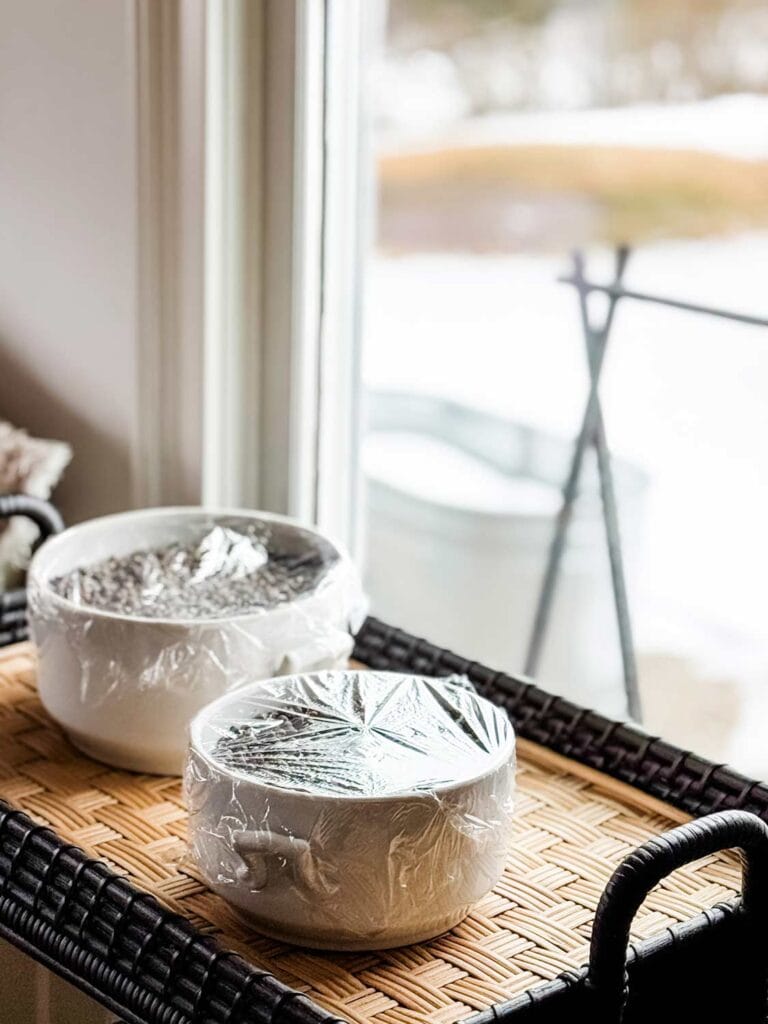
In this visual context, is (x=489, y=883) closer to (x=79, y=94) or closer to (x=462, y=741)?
(x=462, y=741)

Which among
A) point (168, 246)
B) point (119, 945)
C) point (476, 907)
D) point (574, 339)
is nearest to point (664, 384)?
point (574, 339)

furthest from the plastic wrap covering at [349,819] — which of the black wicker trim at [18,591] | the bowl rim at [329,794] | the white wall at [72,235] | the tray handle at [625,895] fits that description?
the white wall at [72,235]

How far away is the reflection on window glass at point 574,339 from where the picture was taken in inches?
51.3

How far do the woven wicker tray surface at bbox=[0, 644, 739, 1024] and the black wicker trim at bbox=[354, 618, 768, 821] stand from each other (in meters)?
0.01

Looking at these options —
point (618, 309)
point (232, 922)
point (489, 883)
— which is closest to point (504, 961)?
point (489, 883)

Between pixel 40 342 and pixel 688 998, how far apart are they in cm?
104

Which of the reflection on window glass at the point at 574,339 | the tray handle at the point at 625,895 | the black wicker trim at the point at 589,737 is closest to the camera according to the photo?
the tray handle at the point at 625,895

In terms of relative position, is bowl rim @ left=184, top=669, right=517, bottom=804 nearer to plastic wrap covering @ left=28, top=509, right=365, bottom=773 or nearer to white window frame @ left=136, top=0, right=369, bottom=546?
plastic wrap covering @ left=28, top=509, right=365, bottom=773

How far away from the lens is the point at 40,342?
1.59m

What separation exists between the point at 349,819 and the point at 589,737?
37 cm

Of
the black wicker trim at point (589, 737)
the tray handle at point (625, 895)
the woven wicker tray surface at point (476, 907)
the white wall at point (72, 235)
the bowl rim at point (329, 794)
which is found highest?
the white wall at point (72, 235)

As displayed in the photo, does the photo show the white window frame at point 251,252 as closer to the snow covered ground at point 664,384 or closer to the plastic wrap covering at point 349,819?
the snow covered ground at point 664,384

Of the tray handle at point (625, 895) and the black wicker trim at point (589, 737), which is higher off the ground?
the tray handle at point (625, 895)

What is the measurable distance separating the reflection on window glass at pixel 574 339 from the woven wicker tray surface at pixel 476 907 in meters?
0.34
